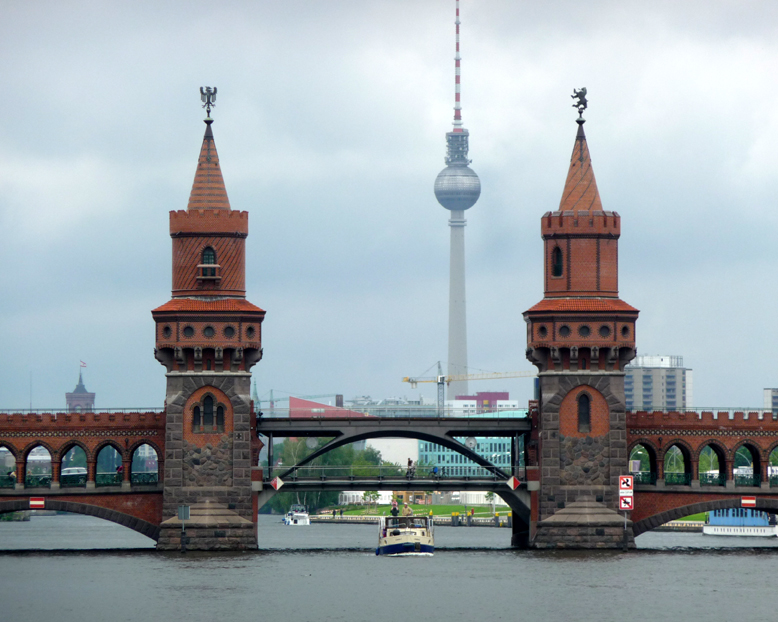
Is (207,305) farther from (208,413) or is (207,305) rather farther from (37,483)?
(37,483)

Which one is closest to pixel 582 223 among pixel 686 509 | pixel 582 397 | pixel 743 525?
pixel 582 397

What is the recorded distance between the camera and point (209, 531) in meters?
104

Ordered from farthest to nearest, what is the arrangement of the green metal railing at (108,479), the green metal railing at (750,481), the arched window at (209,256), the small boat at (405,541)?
the green metal railing at (750,481) < the small boat at (405,541) < the green metal railing at (108,479) < the arched window at (209,256)

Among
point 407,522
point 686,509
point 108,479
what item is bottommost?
point 407,522

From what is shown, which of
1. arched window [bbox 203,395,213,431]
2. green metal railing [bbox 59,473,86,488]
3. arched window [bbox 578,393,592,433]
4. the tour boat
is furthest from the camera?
the tour boat

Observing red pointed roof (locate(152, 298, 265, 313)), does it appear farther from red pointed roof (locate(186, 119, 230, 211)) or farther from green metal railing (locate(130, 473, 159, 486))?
green metal railing (locate(130, 473, 159, 486))

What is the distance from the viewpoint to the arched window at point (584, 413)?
105 metres

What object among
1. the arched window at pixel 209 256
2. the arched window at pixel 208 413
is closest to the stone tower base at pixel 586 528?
the arched window at pixel 208 413

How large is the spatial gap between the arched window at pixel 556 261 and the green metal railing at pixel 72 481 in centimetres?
3050

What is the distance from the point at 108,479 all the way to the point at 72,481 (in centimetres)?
250

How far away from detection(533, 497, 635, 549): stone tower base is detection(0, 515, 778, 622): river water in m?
1.57

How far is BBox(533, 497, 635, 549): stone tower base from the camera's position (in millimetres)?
104000

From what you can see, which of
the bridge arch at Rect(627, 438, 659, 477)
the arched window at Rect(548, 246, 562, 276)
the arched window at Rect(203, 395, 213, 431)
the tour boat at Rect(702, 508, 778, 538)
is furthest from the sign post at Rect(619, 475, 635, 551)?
the tour boat at Rect(702, 508, 778, 538)

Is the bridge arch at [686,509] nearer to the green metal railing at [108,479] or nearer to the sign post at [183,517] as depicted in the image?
the sign post at [183,517]
